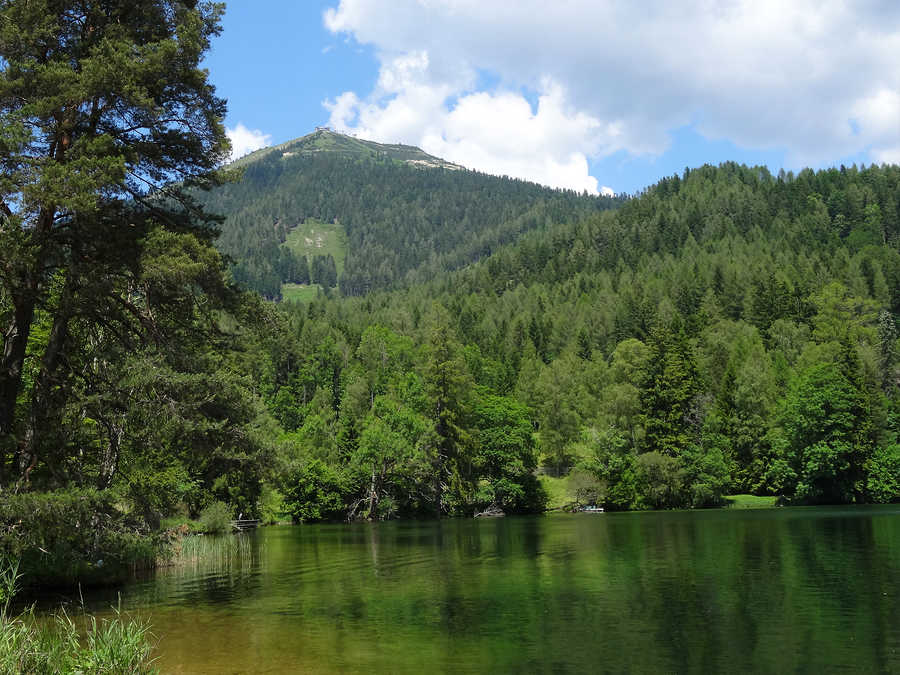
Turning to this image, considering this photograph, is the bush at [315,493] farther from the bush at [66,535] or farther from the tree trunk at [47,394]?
the tree trunk at [47,394]

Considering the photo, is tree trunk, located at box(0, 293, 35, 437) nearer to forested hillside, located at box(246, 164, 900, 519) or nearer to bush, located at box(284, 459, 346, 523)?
forested hillside, located at box(246, 164, 900, 519)

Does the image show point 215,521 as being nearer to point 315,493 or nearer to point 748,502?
point 315,493

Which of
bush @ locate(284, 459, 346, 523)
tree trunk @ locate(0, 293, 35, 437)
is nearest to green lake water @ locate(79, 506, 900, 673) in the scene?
tree trunk @ locate(0, 293, 35, 437)

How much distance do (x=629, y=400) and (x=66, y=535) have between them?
231ft

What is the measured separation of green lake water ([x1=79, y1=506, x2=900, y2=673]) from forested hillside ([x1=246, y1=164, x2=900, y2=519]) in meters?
20.4

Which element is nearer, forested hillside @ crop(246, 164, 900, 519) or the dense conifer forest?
the dense conifer forest

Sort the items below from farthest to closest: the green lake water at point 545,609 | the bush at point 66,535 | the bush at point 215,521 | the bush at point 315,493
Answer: the bush at point 315,493 → the bush at point 215,521 → the bush at point 66,535 → the green lake water at point 545,609

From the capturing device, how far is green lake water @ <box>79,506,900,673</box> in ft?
48.6

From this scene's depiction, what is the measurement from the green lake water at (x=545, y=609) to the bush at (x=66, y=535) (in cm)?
155

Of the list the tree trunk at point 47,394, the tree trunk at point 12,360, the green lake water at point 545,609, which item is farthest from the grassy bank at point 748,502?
the tree trunk at point 12,360

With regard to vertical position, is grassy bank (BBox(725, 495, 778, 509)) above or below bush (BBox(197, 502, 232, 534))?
below

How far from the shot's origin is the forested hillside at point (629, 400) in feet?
259

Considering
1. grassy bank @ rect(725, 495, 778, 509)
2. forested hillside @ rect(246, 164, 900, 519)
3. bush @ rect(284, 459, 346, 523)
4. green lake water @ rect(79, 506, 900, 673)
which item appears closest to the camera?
green lake water @ rect(79, 506, 900, 673)

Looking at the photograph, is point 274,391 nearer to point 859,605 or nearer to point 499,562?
point 499,562
